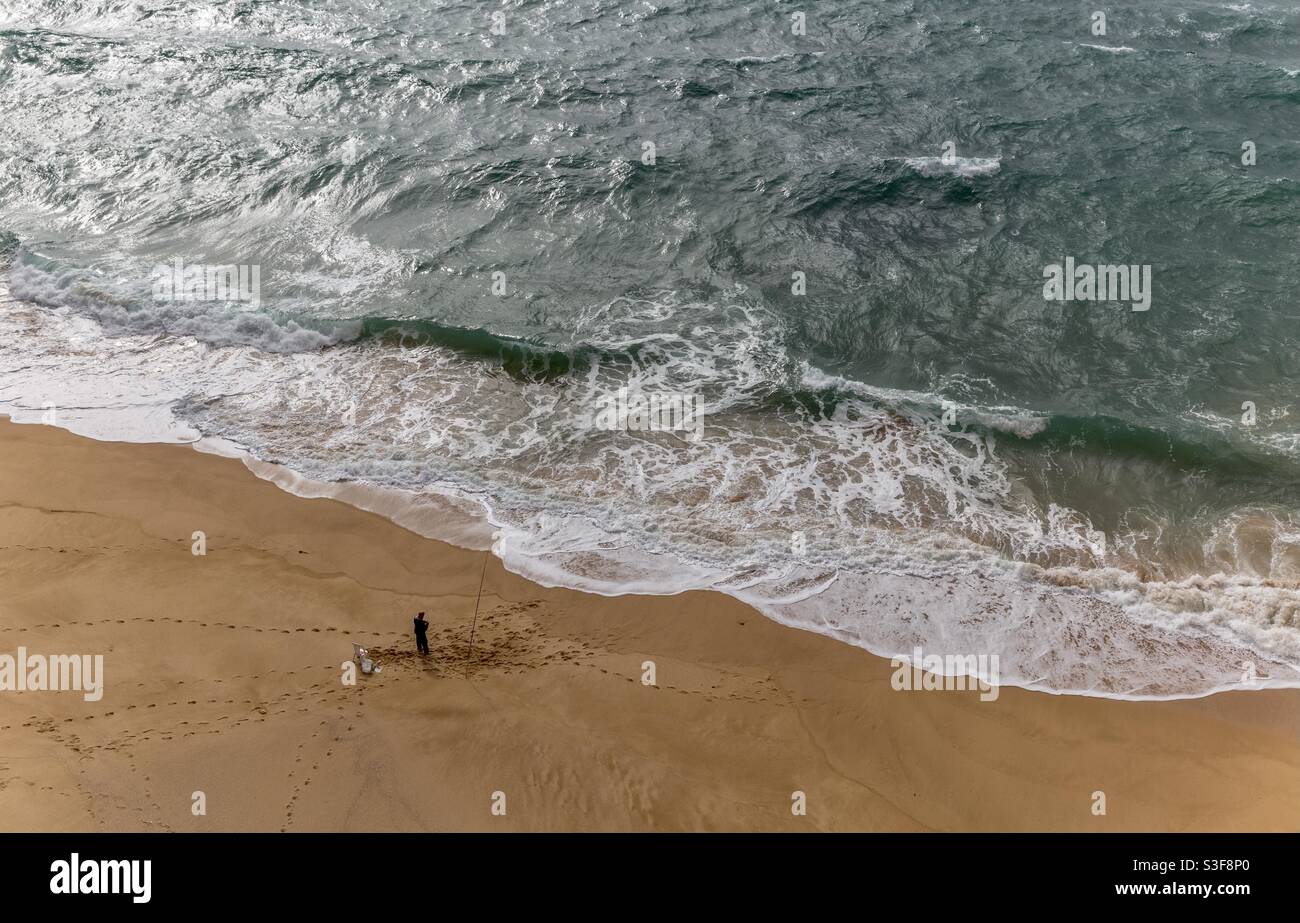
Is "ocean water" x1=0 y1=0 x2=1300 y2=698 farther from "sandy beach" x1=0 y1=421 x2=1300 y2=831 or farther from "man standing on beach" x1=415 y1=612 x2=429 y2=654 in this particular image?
"man standing on beach" x1=415 y1=612 x2=429 y2=654

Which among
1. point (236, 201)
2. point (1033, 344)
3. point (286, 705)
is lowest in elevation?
point (286, 705)

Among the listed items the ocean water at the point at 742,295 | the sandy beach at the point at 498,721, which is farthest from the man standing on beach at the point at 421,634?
the ocean water at the point at 742,295

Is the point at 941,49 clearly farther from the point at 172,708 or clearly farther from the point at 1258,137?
the point at 172,708

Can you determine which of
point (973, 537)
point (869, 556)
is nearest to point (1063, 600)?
point (973, 537)

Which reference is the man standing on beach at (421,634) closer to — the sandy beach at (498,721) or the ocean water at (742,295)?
the sandy beach at (498,721)

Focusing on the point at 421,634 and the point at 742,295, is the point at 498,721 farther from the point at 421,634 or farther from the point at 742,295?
the point at 742,295

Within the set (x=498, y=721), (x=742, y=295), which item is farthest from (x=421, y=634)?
(x=742, y=295)

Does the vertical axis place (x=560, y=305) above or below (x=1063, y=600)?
above
